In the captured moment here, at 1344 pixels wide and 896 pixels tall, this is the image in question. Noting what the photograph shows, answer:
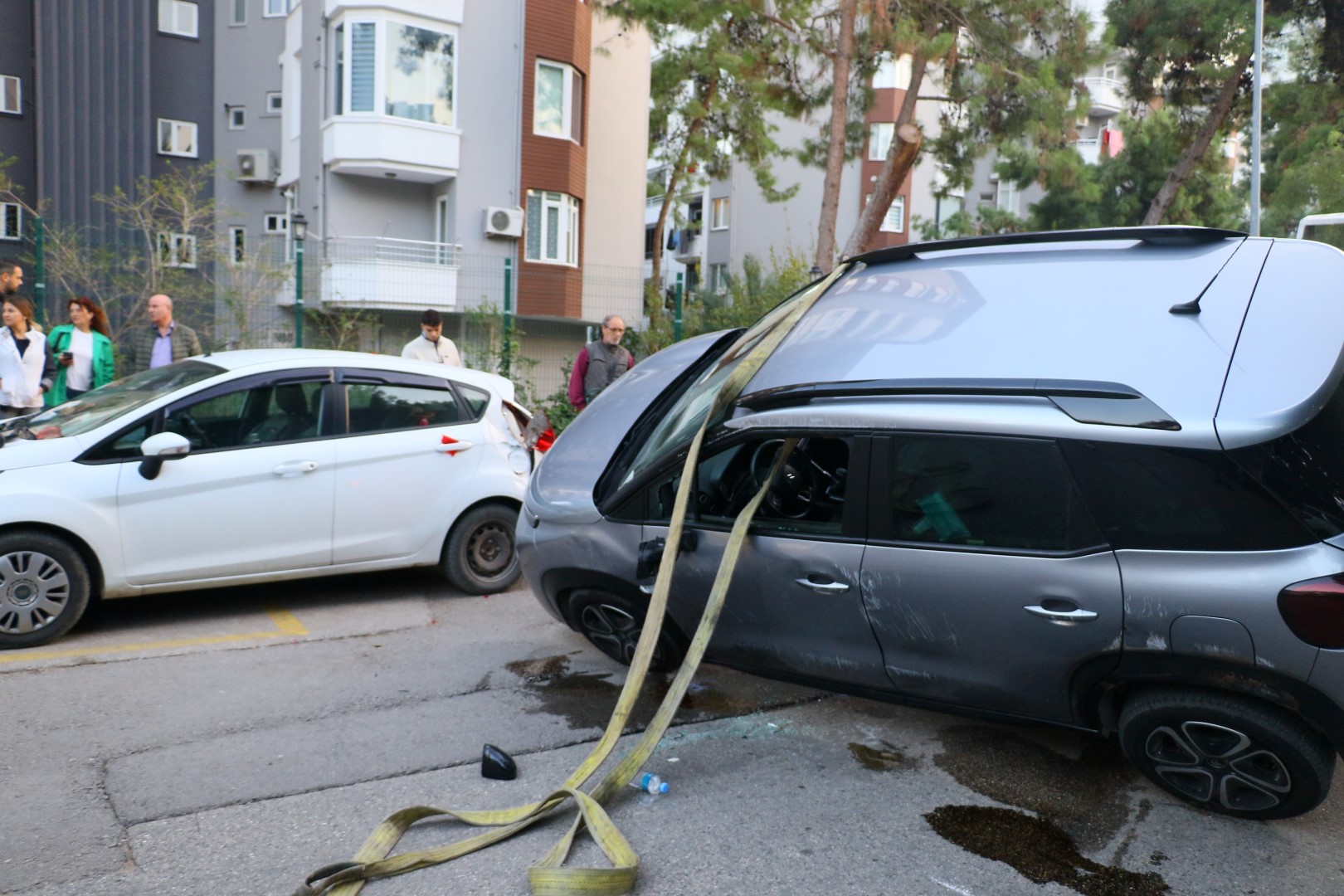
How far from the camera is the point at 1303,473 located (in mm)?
3484

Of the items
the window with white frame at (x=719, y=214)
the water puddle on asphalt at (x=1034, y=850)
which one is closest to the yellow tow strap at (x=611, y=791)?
the water puddle on asphalt at (x=1034, y=850)

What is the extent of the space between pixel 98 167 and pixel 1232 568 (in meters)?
28.7

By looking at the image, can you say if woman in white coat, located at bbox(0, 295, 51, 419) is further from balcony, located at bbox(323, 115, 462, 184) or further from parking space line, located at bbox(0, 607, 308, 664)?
balcony, located at bbox(323, 115, 462, 184)

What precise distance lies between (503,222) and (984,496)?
19.7 meters

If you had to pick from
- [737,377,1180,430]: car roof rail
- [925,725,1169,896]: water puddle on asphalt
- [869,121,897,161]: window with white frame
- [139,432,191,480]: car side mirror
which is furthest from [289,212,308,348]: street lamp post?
[869,121,897,161]: window with white frame

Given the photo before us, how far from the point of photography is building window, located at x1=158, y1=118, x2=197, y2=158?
29.4 m

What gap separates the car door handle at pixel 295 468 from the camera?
639cm

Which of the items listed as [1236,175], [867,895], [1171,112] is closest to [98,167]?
[1171,112]

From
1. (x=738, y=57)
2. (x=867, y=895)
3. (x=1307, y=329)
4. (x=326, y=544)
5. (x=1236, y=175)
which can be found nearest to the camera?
(x=867, y=895)

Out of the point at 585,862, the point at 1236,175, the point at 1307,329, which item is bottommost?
the point at 585,862

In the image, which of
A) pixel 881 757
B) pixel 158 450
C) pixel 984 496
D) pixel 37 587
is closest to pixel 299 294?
pixel 158 450

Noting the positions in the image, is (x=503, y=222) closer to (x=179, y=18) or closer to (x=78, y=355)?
(x=179, y=18)

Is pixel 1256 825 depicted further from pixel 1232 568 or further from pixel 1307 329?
pixel 1307 329

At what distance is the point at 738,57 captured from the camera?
20.1 m
